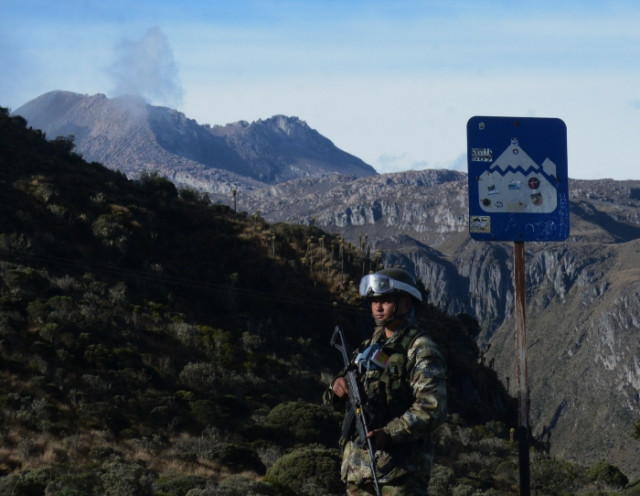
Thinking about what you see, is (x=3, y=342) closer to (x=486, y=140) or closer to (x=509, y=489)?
(x=509, y=489)

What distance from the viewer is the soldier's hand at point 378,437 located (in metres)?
6.04

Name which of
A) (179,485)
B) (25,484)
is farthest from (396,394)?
(179,485)

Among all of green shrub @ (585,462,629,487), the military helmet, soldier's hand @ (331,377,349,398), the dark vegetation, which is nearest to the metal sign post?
the military helmet

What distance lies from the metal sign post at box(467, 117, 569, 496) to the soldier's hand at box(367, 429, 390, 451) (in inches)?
74.8

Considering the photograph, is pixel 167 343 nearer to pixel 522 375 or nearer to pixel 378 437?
pixel 522 375

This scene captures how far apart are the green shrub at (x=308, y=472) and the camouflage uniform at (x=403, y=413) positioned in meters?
9.33

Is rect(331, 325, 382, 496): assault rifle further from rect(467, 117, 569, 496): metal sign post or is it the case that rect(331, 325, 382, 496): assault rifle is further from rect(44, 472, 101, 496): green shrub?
rect(44, 472, 101, 496): green shrub

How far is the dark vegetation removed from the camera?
56.0 ft

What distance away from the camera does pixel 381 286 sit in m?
6.43

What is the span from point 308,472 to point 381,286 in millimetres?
10567

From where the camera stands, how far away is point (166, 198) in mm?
55844

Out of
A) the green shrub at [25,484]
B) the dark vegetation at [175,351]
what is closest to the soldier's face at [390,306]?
the dark vegetation at [175,351]

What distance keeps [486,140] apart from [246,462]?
12.3 meters

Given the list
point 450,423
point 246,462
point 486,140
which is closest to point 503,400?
point 450,423
